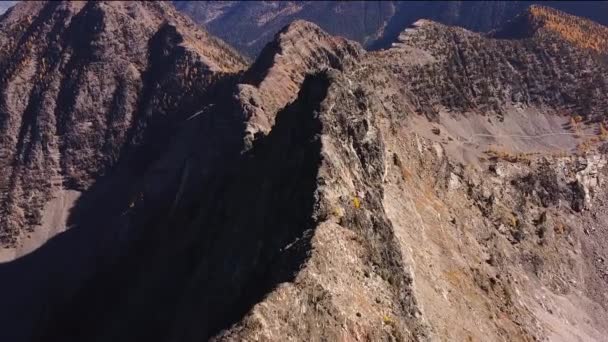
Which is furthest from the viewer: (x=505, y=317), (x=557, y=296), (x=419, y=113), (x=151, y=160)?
(x=151, y=160)

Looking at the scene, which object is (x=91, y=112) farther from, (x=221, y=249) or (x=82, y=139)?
(x=221, y=249)

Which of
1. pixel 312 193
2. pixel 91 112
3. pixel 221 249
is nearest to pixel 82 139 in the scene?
pixel 91 112

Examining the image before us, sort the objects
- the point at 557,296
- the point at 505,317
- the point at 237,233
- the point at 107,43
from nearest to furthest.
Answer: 1. the point at 237,233
2. the point at 505,317
3. the point at 557,296
4. the point at 107,43

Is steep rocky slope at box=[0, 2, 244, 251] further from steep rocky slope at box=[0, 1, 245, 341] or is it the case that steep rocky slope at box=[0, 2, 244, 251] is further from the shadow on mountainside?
the shadow on mountainside

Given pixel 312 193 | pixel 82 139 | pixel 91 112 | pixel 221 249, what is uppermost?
pixel 91 112

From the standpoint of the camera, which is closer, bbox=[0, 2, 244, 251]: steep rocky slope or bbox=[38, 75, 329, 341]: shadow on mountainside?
bbox=[38, 75, 329, 341]: shadow on mountainside

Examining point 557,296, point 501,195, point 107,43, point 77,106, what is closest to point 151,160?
point 77,106

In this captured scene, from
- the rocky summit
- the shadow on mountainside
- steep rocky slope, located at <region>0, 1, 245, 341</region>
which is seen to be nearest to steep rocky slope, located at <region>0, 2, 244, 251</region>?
steep rocky slope, located at <region>0, 1, 245, 341</region>

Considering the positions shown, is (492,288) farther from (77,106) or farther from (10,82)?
(10,82)

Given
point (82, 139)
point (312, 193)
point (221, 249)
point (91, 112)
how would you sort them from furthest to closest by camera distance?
point (91, 112), point (82, 139), point (221, 249), point (312, 193)
